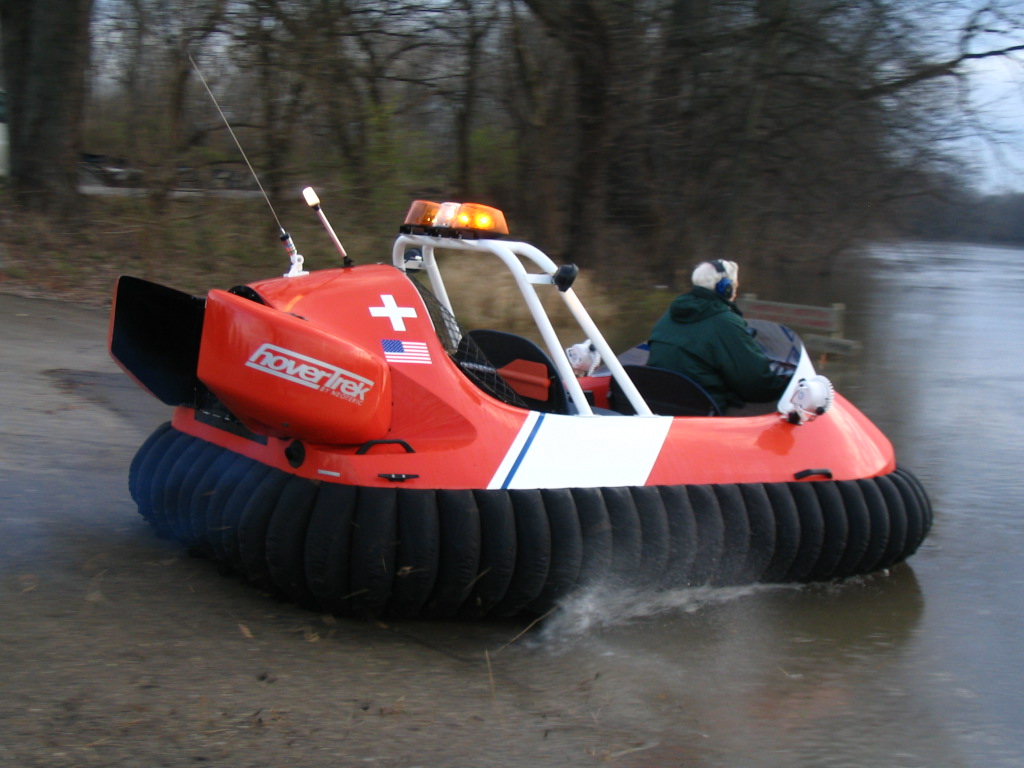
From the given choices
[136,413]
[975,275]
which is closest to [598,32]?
[136,413]

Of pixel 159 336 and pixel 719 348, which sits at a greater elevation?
pixel 159 336

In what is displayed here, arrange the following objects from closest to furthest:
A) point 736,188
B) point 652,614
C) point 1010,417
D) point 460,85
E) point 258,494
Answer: point 258,494 → point 652,614 → point 1010,417 → point 460,85 → point 736,188

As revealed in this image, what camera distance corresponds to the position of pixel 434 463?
3744 mm

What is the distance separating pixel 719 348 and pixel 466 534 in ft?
5.77

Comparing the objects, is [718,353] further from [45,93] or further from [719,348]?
[45,93]

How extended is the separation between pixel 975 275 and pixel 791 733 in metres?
28.9

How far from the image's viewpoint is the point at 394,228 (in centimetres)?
1284

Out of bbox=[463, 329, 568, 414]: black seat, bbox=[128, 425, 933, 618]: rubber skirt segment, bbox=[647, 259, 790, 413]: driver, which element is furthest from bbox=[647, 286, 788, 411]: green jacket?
bbox=[463, 329, 568, 414]: black seat

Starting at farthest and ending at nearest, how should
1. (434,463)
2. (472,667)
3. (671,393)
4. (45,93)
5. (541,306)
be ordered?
(45,93)
(671,393)
(541,306)
(434,463)
(472,667)

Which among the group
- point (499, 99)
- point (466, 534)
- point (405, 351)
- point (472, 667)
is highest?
point (405, 351)

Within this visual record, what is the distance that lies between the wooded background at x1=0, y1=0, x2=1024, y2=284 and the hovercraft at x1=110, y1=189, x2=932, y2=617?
838cm

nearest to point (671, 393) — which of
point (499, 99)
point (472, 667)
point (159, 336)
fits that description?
point (472, 667)

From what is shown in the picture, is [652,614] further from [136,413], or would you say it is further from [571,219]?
[571,219]

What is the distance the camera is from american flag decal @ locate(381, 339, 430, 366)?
3.75 m
